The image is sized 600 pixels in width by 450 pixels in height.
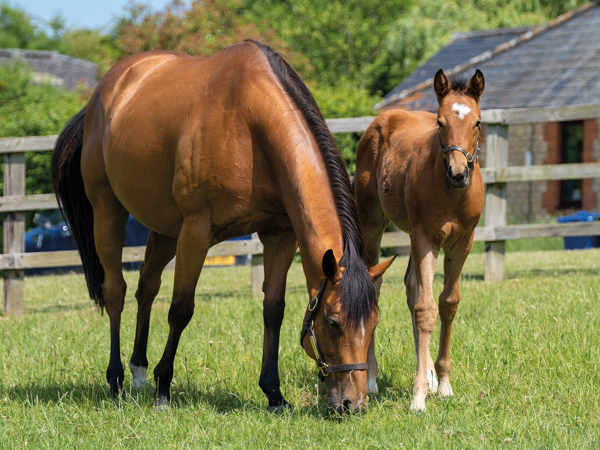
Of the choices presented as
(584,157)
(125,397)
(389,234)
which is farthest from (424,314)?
(584,157)

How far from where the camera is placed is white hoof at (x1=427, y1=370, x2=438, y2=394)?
14.0 ft

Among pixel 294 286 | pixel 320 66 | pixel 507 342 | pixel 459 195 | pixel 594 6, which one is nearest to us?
pixel 459 195

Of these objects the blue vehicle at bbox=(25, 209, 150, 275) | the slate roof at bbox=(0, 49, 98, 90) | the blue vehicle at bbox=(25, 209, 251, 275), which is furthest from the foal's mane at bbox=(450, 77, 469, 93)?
the slate roof at bbox=(0, 49, 98, 90)

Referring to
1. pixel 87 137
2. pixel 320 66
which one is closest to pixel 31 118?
pixel 87 137

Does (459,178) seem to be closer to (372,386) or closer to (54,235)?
(372,386)

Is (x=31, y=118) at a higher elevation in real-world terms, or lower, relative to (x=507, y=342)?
higher

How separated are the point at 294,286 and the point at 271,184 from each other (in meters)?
5.57

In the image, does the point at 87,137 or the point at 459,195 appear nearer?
the point at 459,195

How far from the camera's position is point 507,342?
5082 millimetres

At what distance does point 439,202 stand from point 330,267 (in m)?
1.13

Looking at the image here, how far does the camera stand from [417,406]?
3.93 meters

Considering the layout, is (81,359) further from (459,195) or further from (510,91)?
(510,91)

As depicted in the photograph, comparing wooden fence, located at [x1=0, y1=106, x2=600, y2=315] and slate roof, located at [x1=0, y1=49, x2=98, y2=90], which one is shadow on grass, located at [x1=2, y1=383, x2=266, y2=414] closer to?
wooden fence, located at [x1=0, y1=106, x2=600, y2=315]

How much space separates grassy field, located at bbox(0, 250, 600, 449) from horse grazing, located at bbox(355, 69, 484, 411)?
327 millimetres
